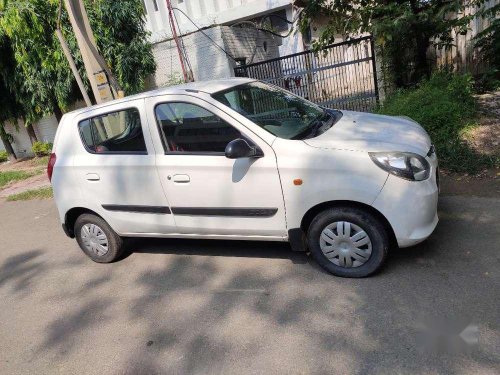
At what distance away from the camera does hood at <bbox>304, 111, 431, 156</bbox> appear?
3408 millimetres

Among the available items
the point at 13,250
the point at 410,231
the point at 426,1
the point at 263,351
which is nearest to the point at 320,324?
the point at 263,351

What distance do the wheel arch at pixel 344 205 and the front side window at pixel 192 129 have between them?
0.90 m

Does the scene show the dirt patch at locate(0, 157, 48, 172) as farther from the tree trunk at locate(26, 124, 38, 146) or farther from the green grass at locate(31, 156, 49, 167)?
the tree trunk at locate(26, 124, 38, 146)

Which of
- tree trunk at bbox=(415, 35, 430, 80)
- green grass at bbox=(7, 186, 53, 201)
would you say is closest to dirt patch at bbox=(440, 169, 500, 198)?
tree trunk at bbox=(415, 35, 430, 80)

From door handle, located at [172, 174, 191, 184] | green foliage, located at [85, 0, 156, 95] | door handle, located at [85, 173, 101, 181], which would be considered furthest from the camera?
green foliage, located at [85, 0, 156, 95]

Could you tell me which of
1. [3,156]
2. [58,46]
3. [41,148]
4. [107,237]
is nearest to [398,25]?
[107,237]

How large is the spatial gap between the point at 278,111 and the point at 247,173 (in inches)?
34.8

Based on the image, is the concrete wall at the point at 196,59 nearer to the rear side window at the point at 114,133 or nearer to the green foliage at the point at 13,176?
the green foliage at the point at 13,176

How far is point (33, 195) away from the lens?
8.97 metres

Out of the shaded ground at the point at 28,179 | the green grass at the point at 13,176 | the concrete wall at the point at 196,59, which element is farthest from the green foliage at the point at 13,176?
the concrete wall at the point at 196,59

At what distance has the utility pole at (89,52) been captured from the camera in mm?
6707

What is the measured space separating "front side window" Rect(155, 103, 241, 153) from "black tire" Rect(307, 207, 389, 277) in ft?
3.34

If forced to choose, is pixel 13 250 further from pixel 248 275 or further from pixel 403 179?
pixel 403 179

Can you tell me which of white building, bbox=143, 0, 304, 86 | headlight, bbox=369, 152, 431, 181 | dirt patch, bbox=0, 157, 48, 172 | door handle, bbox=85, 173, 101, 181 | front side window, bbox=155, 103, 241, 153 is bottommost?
dirt patch, bbox=0, 157, 48, 172
